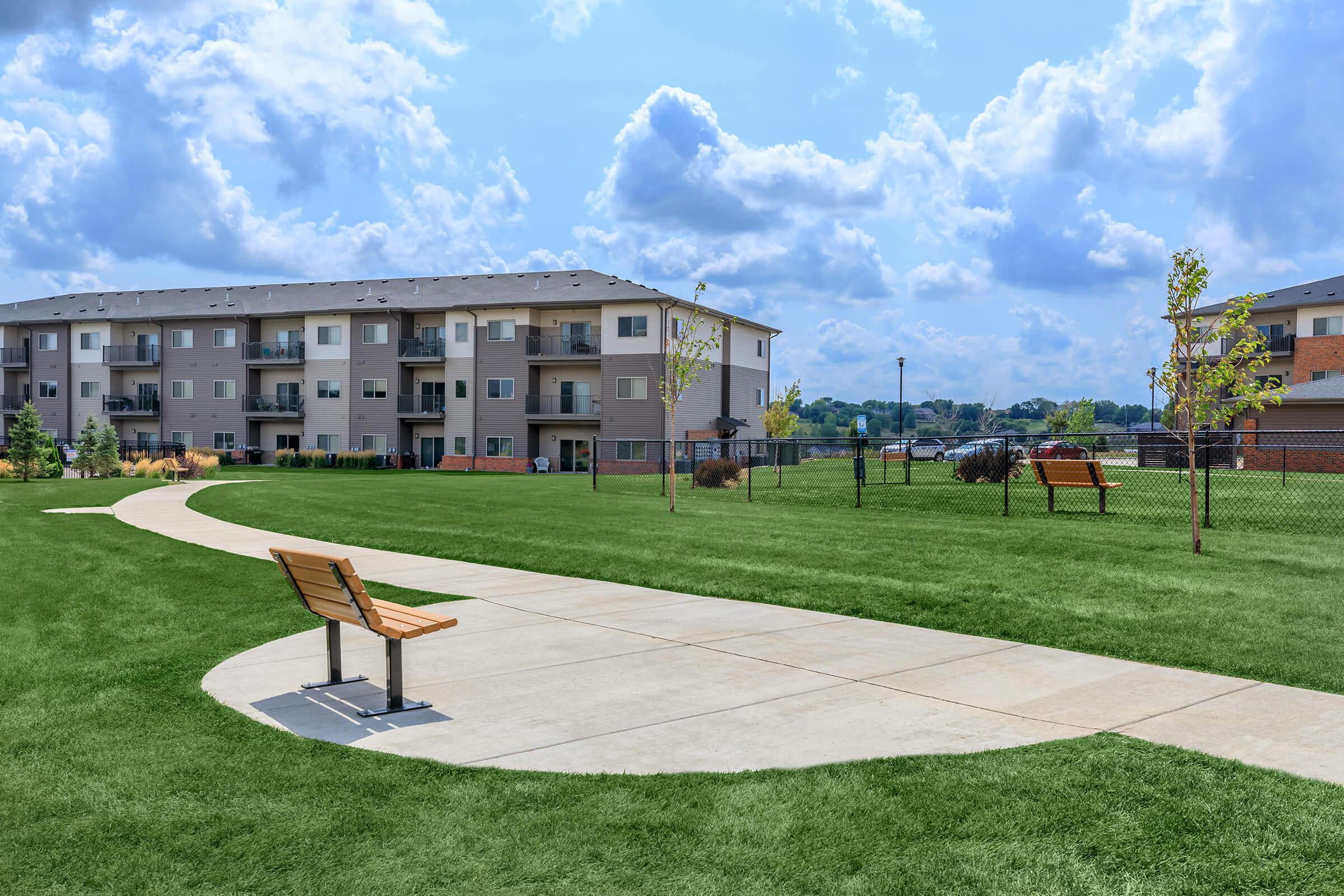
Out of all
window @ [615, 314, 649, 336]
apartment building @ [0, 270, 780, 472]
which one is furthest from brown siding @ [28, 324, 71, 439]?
window @ [615, 314, 649, 336]

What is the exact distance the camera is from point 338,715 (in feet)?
20.5

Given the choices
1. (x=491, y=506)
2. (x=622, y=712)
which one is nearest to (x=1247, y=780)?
(x=622, y=712)

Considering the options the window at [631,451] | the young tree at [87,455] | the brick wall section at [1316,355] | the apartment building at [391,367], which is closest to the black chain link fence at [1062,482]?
the window at [631,451]

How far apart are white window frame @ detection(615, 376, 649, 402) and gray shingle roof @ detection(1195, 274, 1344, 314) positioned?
32.6 m

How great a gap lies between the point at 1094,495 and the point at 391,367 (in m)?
45.0

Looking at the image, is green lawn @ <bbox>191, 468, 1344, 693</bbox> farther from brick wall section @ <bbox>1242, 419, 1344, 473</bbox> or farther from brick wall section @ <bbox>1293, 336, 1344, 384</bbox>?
brick wall section @ <bbox>1293, 336, 1344, 384</bbox>

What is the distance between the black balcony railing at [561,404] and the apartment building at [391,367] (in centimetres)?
10

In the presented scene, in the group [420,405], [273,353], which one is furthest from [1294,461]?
[273,353]

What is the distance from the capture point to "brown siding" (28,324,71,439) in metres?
67.9

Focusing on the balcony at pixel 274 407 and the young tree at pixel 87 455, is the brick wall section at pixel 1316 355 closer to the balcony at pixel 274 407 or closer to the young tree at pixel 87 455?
the balcony at pixel 274 407

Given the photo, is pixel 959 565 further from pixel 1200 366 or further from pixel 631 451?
pixel 631 451

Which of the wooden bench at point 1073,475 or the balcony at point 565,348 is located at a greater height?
the balcony at point 565,348

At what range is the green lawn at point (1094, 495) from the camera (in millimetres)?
19016

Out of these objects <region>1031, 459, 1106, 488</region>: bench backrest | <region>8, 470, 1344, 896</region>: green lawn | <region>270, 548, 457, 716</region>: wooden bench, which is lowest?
<region>8, 470, 1344, 896</region>: green lawn
